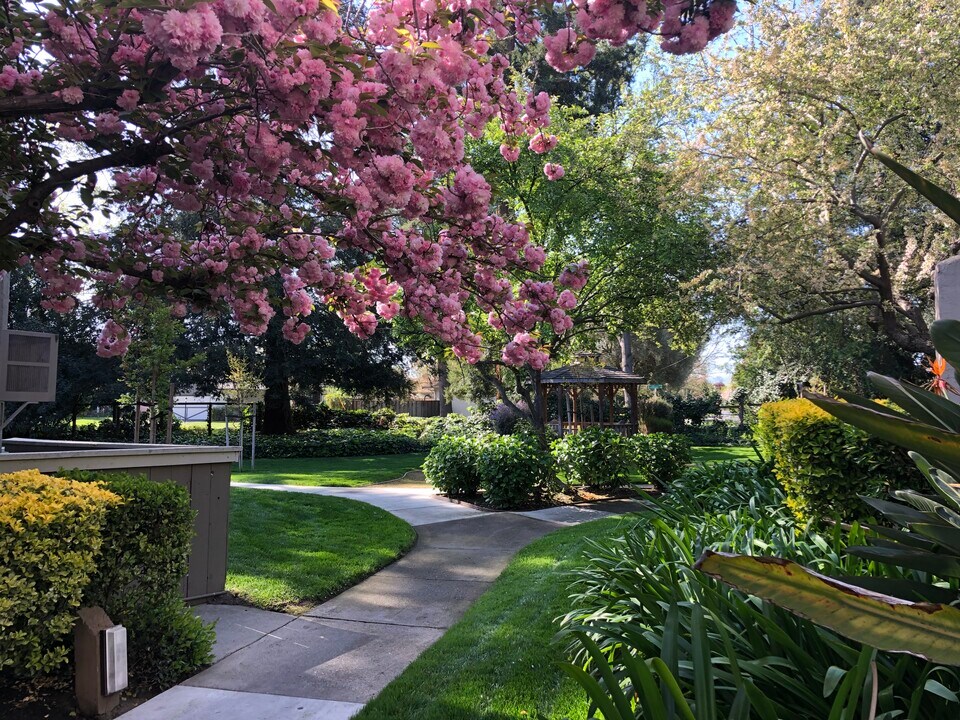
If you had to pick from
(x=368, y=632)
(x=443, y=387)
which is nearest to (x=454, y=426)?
(x=443, y=387)

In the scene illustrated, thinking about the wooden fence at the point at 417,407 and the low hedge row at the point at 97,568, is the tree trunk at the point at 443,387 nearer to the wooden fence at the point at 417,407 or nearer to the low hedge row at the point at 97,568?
the wooden fence at the point at 417,407

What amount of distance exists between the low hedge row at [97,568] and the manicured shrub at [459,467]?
7.17 m

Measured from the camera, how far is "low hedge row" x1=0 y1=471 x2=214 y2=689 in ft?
9.93

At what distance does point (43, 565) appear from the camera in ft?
10.1

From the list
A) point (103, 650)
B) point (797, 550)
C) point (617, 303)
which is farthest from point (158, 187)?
point (617, 303)

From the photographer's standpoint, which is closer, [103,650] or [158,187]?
[103,650]

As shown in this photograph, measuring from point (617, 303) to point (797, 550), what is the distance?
1108 centimetres

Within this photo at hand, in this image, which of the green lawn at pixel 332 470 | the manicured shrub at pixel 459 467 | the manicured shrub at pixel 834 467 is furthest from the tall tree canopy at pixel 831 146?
the green lawn at pixel 332 470

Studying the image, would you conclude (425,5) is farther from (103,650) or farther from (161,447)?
(161,447)

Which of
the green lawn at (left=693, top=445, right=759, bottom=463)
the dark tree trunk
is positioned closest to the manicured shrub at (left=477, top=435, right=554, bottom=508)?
the green lawn at (left=693, top=445, right=759, bottom=463)

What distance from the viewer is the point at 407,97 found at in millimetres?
2965

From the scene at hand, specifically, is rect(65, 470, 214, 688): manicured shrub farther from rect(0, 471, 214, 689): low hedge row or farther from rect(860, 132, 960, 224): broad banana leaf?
rect(860, 132, 960, 224): broad banana leaf

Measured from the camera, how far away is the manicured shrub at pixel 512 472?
34.0ft

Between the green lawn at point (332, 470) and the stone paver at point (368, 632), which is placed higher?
the stone paver at point (368, 632)
